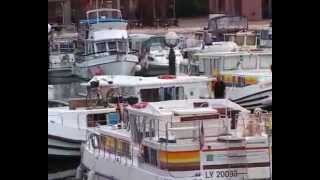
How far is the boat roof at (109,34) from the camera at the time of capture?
5.32 metres

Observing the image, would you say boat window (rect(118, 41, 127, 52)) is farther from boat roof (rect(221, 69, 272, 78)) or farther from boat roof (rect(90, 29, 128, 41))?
boat roof (rect(221, 69, 272, 78))

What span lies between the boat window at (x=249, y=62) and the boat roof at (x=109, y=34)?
1271 mm

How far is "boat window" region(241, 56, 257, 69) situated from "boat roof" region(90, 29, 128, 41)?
1.27 meters

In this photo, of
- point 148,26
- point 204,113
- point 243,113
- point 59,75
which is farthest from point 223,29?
A: point 204,113

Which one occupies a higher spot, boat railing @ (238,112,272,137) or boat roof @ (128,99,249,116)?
boat roof @ (128,99,249,116)

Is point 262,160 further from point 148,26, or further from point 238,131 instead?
point 148,26

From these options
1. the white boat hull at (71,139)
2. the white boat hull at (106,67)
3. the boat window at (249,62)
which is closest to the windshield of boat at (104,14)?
the white boat hull at (106,67)

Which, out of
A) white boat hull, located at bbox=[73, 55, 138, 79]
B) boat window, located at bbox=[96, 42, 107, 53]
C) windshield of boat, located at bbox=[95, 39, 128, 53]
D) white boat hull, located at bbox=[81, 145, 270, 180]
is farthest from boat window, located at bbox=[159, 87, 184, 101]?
boat window, located at bbox=[96, 42, 107, 53]

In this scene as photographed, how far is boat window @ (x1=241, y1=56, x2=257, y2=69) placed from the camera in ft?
14.1

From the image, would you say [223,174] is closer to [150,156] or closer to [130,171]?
[150,156]
